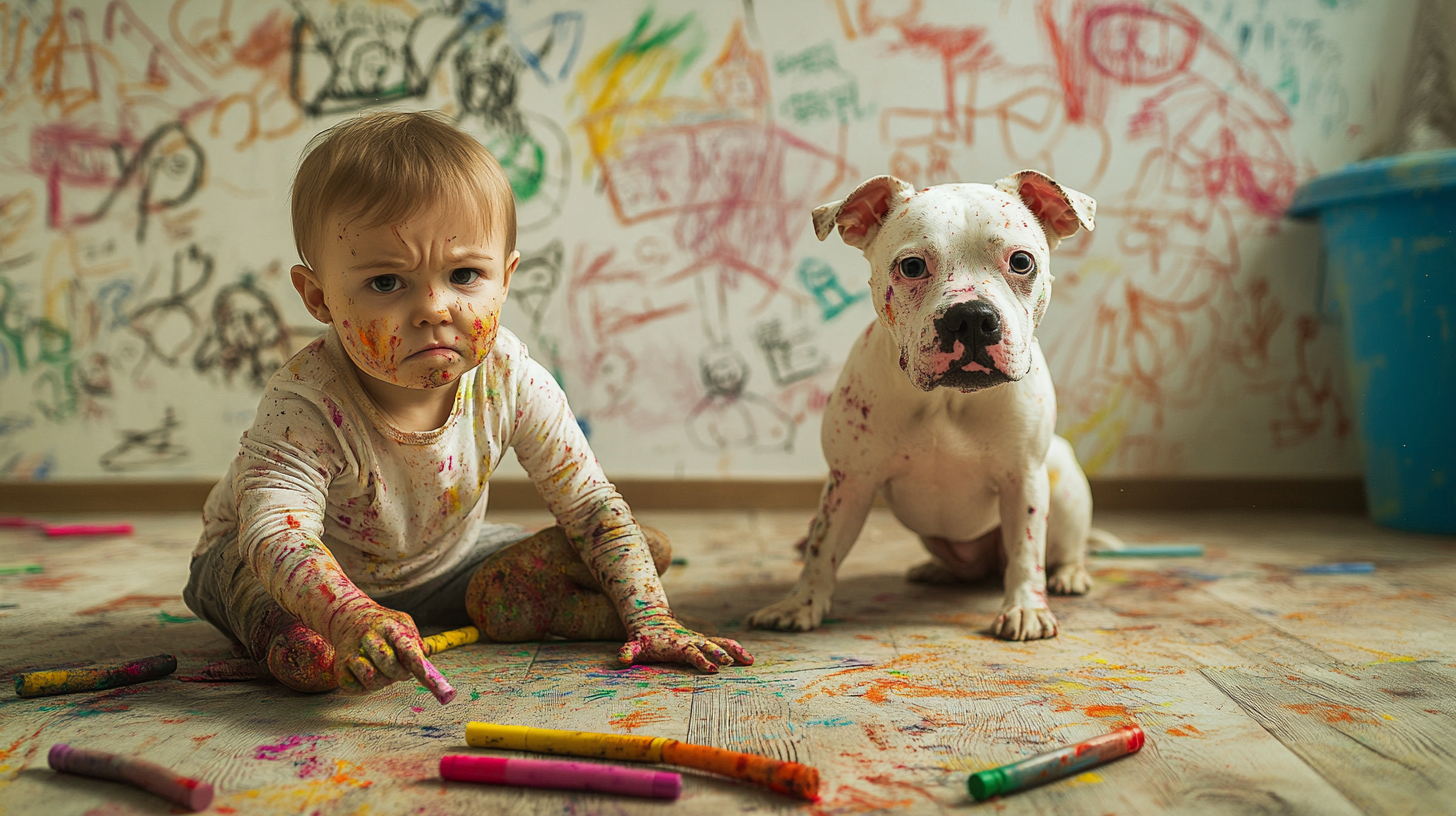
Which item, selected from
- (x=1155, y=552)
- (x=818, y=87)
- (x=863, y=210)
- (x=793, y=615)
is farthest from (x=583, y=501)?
(x=818, y=87)

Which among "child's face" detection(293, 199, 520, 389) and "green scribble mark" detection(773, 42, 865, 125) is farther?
"green scribble mark" detection(773, 42, 865, 125)

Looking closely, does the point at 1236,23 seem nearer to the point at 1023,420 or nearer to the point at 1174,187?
the point at 1174,187

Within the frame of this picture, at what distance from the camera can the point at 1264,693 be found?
1280 mm

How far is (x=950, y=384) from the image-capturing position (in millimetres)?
1460

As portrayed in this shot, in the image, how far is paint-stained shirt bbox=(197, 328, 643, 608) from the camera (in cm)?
130

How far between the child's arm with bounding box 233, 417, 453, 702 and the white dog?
69cm

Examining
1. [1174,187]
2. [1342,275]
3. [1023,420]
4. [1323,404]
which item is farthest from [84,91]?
[1323,404]

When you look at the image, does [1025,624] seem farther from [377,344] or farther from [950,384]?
[377,344]

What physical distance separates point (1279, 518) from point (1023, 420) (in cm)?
178

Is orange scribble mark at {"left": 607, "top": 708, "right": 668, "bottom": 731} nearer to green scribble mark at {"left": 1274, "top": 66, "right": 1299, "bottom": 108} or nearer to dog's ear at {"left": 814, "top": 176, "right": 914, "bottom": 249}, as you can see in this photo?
dog's ear at {"left": 814, "top": 176, "right": 914, "bottom": 249}

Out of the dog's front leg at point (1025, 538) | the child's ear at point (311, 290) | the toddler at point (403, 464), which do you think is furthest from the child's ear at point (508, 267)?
the dog's front leg at point (1025, 538)

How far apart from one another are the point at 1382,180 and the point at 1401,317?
0.35m

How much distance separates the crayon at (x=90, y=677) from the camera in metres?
1.25

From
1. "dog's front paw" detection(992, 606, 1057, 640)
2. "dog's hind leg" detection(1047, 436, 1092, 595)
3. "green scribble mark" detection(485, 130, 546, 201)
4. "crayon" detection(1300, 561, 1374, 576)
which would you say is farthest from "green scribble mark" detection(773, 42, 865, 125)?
"dog's front paw" detection(992, 606, 1057, 640)
